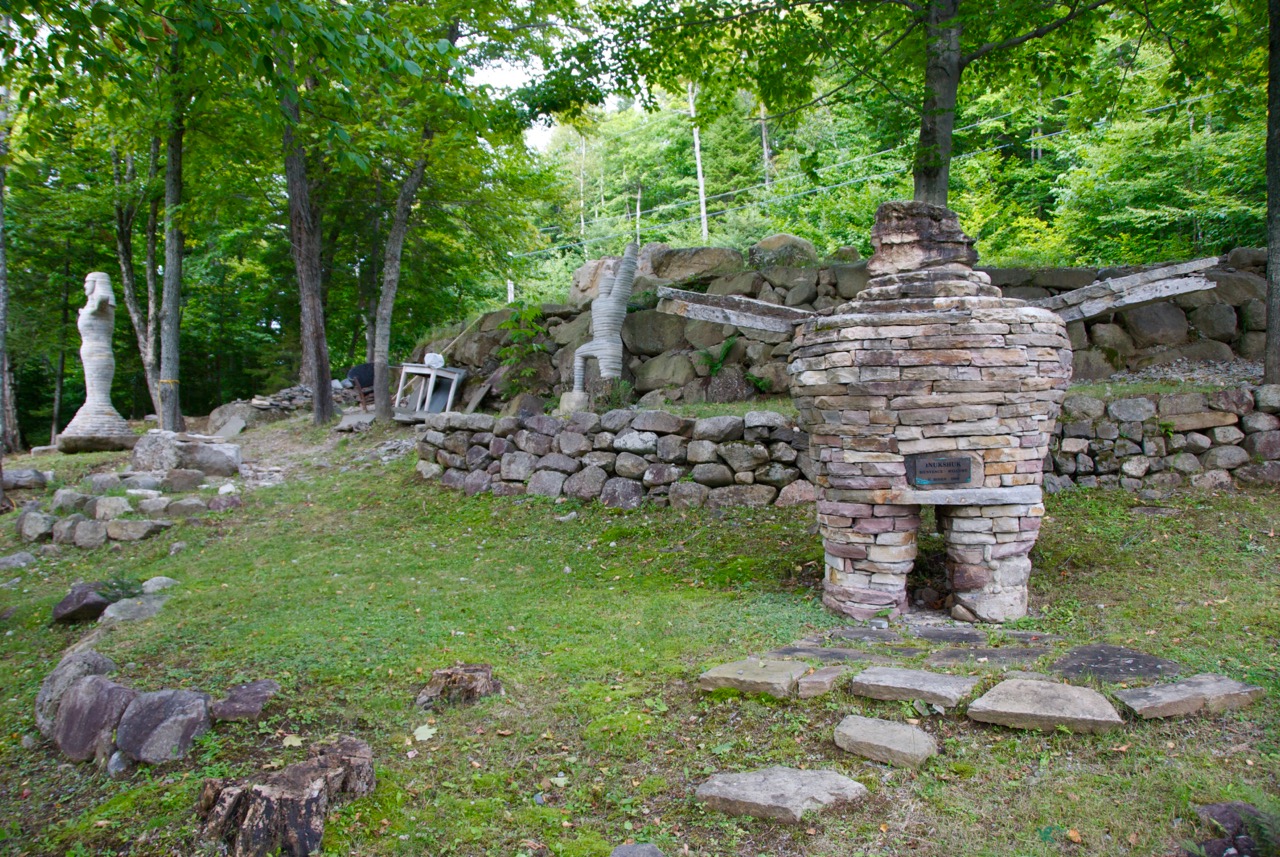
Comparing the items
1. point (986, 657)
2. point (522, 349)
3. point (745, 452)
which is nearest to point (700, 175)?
point (522, 349)

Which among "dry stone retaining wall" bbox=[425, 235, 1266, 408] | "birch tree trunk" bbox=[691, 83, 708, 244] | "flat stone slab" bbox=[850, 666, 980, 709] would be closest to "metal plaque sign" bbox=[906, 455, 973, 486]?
"flat stone slab" bbox=[850, 666, 980, 709]

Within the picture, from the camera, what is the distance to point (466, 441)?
36.0 feet

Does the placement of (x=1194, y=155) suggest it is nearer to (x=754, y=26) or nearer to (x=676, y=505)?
(x=754, y=26)

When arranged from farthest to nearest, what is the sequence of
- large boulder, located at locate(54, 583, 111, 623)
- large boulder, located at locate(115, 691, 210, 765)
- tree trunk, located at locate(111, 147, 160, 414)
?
tree trunk, located at locate(111, 147, 160, 414) < large boulder, located at locate(54, 583, 111, 623) < large boulder, located at locate(115, 691, 210, 765)

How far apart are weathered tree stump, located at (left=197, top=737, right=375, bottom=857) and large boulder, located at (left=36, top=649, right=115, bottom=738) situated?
1669 millimetres

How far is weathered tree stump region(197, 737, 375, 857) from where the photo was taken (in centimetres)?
310

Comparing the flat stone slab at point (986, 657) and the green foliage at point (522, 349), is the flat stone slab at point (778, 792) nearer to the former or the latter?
the flat stone slab at point (986, 657)

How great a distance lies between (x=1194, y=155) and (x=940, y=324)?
14.0 meters

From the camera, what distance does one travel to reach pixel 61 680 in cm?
454

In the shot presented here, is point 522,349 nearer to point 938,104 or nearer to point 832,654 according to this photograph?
point 938,104

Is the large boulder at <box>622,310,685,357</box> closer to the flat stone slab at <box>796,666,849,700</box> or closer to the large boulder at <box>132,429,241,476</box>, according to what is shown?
the large boulder at <box>132,429,241,476</box>

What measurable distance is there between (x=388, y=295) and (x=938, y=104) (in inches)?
395

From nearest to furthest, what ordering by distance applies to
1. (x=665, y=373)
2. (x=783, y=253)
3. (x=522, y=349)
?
(x=665, y=373) → (x=783, y=253) → (x=522, y=349)

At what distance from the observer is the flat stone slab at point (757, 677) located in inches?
168
